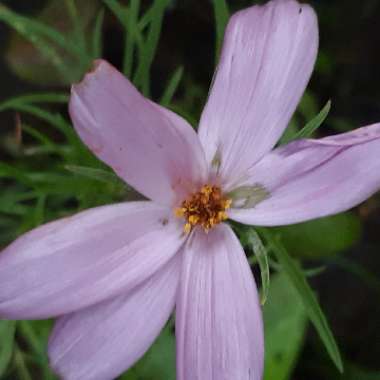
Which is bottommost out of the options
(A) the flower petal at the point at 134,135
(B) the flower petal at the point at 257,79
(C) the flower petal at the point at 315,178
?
(C) the flower petal at the point at 315,178

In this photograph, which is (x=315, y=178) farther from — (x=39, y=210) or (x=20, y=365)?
(x=20, y=365)

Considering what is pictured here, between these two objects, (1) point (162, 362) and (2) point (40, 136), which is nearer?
(2) point (40, 136)

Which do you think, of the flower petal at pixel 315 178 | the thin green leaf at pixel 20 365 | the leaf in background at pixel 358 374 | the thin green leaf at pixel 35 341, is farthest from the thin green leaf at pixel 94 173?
the leaf in background at pixel 358 374

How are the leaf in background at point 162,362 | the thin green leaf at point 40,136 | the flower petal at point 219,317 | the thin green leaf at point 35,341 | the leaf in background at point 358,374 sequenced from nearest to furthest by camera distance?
the flower petal at point 219,317 < the thin green leaf at point 40,136 < the thin green leaf at point 35,341 < the leaf in background at point 162,362 < the leaf in background at point 358,374

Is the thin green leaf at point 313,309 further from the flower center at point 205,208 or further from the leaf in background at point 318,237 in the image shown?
the leaf in background at point 318,237

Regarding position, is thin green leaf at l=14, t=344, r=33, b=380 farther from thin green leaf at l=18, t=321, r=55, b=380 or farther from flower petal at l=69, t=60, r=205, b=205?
flower petal at l=69, t=60, r=205, b=205

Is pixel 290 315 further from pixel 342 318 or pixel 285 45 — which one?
pixel 285 45

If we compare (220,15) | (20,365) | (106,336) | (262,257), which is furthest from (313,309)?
(20,365)

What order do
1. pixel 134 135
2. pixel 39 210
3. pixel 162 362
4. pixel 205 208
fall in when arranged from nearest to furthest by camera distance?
pixel 134 135 < pixel 205 208 < pixel 39 210 < pixel 162 362
